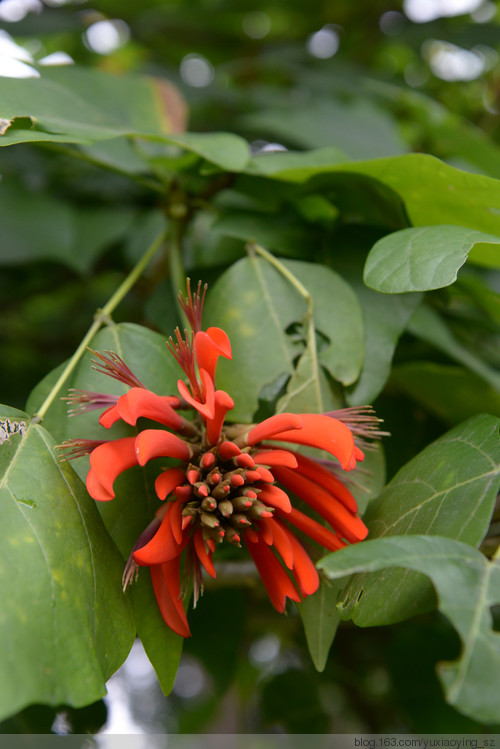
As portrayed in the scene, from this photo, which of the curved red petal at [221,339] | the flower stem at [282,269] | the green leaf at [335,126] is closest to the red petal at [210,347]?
the curved red petal at [221,339]

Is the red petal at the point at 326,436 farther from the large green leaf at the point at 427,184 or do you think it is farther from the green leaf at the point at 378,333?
the large green leaf at the point at 427,184

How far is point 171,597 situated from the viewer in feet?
1.04

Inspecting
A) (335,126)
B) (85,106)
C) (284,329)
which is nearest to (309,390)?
(284,329)

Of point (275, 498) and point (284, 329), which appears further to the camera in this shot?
point (284, 329)

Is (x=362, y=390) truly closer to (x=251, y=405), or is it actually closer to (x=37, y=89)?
(x=251, y=405)

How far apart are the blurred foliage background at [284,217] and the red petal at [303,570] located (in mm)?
212

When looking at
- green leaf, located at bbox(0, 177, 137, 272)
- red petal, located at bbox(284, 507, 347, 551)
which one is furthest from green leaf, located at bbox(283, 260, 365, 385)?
green leaf, located at bbox(0, 177, 137, 272)

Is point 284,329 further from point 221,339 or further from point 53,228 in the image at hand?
point 53,228

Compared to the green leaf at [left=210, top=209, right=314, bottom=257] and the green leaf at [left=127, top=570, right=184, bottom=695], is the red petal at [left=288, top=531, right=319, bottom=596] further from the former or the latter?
the green leaf at [left=210, top=209, right=314, bottom=257]

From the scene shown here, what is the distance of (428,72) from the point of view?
1111 mm

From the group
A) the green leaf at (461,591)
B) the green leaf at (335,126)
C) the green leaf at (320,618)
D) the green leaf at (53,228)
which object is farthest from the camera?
the green leaf at (335,126)

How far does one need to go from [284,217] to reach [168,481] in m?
0.28

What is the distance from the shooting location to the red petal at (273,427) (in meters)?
0.31

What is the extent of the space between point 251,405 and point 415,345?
23 cm
